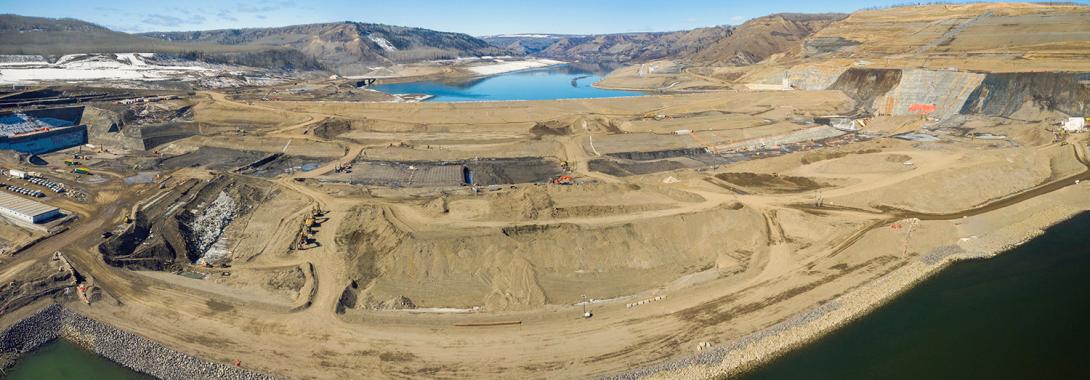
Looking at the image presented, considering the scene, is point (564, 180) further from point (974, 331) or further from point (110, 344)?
point (110, 344)

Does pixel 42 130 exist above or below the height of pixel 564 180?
above

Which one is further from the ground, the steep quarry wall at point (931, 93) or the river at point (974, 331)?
the steep quarry wall at point (931, 93)

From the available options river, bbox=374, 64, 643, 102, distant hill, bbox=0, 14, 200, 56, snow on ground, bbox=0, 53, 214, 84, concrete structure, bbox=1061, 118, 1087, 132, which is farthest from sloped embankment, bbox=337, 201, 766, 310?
distant hill, bbox=0, 14, 200, 56

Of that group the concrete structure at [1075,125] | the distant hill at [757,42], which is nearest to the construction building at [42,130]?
the concrete structure at [1075,125]

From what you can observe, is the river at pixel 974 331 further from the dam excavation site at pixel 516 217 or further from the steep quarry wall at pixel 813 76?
the steep quarry wall at pixel 813 76

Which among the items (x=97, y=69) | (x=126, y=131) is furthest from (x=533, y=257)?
(x=97, y=69)

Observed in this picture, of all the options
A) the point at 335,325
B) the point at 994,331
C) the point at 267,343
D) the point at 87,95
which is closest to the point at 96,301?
the point at 267,343

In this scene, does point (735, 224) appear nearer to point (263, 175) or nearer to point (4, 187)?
point (263, 175)
